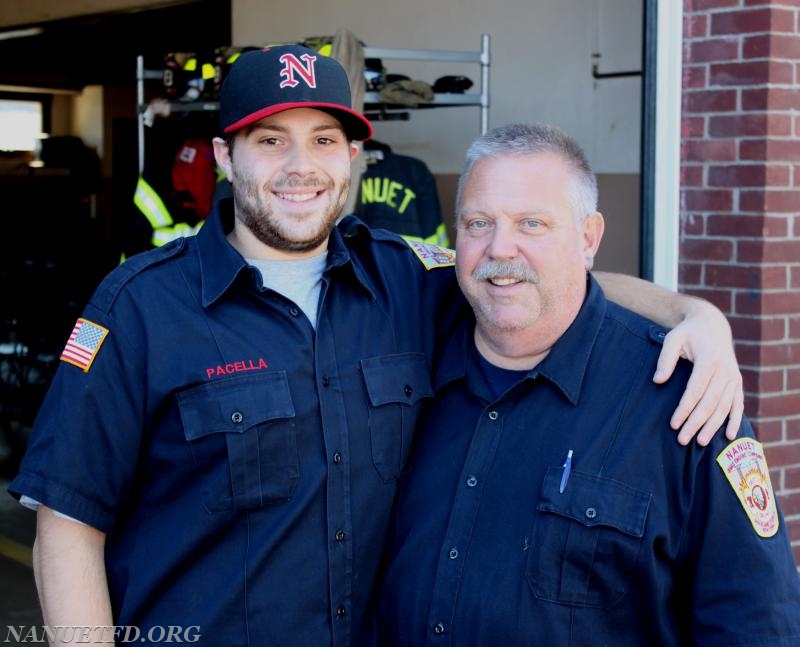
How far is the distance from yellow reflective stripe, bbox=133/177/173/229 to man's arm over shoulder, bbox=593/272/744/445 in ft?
13.0

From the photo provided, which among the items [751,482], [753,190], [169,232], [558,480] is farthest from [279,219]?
[169,232]

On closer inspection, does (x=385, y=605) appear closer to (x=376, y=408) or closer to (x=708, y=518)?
(x=376, y=408)

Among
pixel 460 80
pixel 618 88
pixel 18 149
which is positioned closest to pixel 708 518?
pixel 460 80

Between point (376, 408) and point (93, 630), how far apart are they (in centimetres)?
75

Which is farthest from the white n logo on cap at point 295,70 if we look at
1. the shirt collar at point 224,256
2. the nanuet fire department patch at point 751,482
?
the nanuet fire department patch at point 751,482

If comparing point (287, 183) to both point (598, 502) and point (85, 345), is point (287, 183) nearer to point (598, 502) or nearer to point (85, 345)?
point (85, 345)

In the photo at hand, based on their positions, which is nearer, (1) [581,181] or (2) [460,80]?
(1) [581,181]

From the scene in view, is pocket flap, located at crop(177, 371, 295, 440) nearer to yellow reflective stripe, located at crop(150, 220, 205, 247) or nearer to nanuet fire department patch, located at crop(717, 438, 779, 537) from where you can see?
nanuet fire department patch, located at crop(717, 438, 779, 537)

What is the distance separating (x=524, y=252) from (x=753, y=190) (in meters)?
2.25

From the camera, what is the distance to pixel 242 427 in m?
2.31

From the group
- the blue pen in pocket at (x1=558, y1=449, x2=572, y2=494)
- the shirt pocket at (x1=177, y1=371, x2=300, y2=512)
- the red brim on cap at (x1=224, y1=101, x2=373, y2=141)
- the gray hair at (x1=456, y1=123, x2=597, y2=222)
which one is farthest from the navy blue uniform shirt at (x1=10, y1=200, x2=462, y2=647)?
the gray hair at (x1=456, y1=123, x2=597, y2=222)

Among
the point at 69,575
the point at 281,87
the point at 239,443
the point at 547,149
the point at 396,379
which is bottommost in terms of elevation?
the point at 69,575

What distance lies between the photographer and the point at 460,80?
611cm

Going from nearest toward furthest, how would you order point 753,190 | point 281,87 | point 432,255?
point 281,87 < point 432,255 < point 753,190
